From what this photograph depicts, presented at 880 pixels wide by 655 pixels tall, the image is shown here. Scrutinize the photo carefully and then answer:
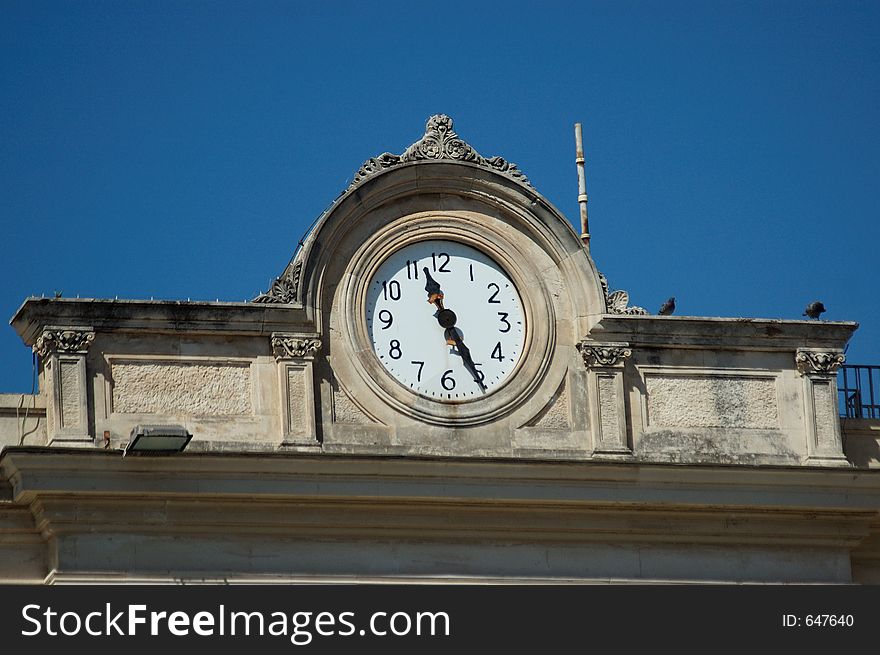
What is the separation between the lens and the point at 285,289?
2647 cm

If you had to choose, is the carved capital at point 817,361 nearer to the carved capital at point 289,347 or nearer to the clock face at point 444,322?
the clock face at point 444,322

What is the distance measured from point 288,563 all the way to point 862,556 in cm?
592

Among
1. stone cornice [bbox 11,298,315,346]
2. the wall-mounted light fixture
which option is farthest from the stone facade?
the wall-mounted light fixture

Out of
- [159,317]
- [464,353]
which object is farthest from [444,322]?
[159,317]

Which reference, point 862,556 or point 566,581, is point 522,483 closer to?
point 566,581

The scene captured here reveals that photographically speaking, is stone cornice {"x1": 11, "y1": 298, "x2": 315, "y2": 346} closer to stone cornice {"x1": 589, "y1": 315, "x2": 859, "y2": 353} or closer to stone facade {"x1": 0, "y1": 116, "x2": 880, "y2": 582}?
stone facade {"x1": 0, "y1": 116, "x2": 880, "y2": 582}

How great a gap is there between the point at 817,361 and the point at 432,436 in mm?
4006

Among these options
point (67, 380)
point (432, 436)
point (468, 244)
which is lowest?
point (432, 436)

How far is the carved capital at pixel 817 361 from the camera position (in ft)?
91.1

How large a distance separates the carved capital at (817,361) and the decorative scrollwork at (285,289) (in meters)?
5.05

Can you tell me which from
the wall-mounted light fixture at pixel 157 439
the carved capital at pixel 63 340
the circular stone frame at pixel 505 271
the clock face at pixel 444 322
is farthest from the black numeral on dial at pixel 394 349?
the carved capital at pixel 63 340

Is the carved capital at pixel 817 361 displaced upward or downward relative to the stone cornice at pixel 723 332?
downward

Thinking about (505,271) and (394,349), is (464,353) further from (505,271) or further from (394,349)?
(505,271)

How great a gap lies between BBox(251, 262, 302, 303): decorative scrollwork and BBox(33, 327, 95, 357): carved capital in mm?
1633
